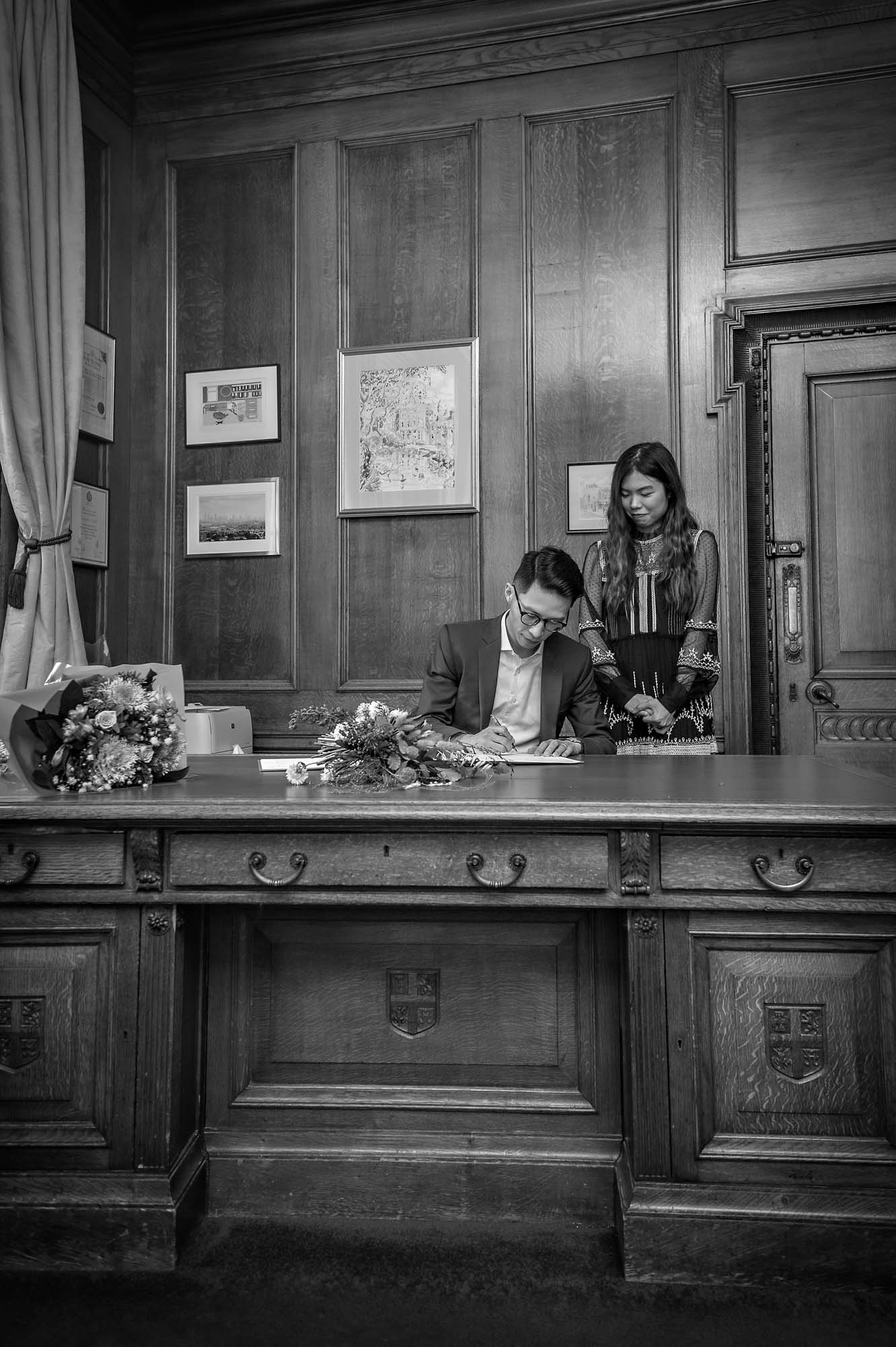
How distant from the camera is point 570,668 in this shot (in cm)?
291

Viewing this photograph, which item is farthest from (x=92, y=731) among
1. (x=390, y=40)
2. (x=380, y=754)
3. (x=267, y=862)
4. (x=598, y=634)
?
(x=390, y=40)

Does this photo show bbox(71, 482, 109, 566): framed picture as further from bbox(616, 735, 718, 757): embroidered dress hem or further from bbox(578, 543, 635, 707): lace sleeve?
bbox(616, 735, 718, 757): embroidered dress hem

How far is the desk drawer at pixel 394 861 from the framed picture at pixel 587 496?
8.02 ft

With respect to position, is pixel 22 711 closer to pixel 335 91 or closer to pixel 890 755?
pixel 890 755

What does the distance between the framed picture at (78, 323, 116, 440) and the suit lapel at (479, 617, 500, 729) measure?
2.12m

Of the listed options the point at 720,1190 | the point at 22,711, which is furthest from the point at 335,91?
the point at 720,1190

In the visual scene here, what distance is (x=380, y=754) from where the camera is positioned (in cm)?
187

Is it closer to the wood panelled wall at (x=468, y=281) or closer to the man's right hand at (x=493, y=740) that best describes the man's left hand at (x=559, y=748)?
the man's right hand at (x=493, y=740)

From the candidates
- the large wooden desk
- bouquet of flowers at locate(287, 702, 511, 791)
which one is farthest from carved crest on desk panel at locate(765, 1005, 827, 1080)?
bouquet of flowers at locate(287, 702, 511, 791)

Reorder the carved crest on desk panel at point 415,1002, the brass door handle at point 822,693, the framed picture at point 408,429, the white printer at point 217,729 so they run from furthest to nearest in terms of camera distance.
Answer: the framed picture at point 408,429, the brass door handle at point 822,693, the white printer at point 217,729, the carved crest on desk panel at point 415,1002

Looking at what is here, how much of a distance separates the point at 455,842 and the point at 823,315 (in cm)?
314

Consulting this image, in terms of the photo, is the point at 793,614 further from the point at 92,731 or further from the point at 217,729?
the point at 92,731

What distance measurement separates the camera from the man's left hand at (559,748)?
8.34ft

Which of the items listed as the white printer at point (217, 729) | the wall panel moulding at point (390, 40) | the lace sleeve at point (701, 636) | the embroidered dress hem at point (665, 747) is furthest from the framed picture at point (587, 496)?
the wall panel moulding at point (390, 40)
